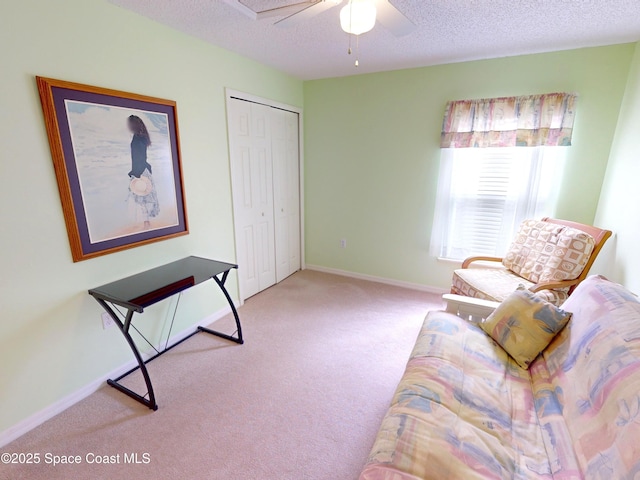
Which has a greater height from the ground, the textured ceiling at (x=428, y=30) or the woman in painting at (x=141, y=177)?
the textured ceiling at (x=428, y=30)

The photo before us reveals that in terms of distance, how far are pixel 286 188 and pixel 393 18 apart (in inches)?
94.3

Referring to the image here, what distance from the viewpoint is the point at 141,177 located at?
218cm

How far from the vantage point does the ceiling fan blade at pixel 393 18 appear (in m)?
1.43

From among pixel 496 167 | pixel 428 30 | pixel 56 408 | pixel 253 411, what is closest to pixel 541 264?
pixel 496 167

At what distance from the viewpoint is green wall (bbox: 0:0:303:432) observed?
62.7 inches

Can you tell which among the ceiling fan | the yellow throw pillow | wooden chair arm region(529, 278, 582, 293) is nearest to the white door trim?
the ceiling fan

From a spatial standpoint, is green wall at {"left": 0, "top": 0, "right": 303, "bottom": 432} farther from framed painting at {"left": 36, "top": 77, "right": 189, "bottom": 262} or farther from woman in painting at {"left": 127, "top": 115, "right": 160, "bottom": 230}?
woman in painting at {"left": 127, "top": 115, "right": 160, "bottom": 230}

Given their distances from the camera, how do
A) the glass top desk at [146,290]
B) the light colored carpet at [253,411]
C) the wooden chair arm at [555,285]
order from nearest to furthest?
1. the light colored carpet at [253,411]
2. the glass top desk at [146,290]
3. the wooden chair arm at [555,285]

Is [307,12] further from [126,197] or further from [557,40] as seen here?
[557,40]

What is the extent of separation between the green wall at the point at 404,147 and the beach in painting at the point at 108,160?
2.00m

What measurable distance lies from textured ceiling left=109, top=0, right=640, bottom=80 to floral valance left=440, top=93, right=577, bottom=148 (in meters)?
0.41

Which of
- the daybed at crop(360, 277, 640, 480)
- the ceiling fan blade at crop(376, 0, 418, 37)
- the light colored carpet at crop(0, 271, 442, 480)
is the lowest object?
the light colored carpet at crop(0, 271, 442, 480)

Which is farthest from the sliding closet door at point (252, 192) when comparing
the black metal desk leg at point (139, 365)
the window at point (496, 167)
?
the window at point (496, 167)

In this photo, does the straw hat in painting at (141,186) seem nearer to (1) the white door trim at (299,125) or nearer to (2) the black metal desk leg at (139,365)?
(2) the black metal desk leg at (139,365)
